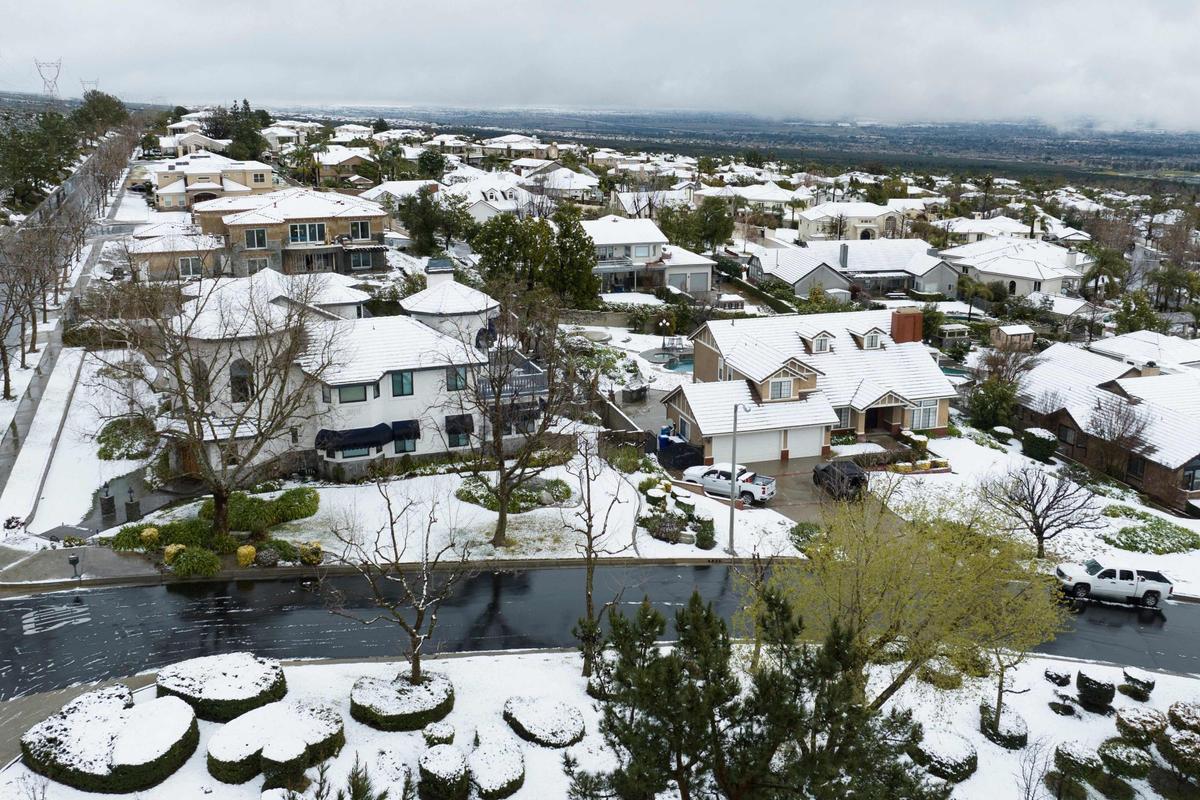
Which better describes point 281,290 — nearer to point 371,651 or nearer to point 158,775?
point 371,651

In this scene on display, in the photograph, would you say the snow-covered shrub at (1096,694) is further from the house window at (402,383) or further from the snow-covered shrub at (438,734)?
the house window at (402,383)

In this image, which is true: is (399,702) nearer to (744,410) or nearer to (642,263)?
(744,410)

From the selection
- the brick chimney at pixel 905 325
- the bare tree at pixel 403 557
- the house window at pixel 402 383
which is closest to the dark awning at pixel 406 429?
the house window at pixel 402 383

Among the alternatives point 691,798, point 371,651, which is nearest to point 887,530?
point 691,798

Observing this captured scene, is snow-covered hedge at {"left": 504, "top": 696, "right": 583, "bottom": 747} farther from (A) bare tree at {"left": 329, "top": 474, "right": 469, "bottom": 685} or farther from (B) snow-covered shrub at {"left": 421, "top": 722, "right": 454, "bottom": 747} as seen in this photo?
(A) bare tree at {"left": 329, "top": 474, "right": 469, "bottom": 685}

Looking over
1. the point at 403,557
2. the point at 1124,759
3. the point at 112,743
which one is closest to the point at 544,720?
the point at 112,743
